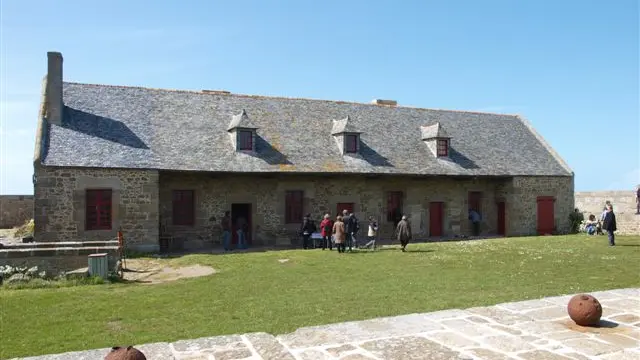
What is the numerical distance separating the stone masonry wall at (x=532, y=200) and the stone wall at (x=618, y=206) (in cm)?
109

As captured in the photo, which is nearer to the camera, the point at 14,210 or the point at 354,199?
the point at 354,199

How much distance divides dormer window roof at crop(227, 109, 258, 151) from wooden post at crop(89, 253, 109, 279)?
9611 millimetres

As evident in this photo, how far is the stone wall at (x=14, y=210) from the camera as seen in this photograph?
29.4 meters

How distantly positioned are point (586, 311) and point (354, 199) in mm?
16557

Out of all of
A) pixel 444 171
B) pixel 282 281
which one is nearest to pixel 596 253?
pixel 444 171

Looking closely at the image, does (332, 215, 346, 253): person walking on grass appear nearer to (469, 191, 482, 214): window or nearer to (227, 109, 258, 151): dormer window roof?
(227, 109, 258, 151): dormer window roof

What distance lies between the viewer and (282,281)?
13320 millimetres

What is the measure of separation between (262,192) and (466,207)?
1102 cm

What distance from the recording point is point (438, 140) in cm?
2666

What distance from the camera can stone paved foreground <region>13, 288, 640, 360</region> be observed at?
6402 millimetres

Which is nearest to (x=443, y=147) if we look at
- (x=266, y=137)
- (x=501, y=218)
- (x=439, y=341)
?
(x=501, y=218)

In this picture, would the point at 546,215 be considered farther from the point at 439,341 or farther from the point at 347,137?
the point at 439,341

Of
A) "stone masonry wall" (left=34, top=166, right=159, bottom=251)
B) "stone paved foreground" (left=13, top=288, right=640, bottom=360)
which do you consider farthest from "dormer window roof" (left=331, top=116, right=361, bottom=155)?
"stone paved foreground" (left=13, top=288, right=640, bottom=360)

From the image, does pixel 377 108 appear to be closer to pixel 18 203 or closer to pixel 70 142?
pixel 70 142
